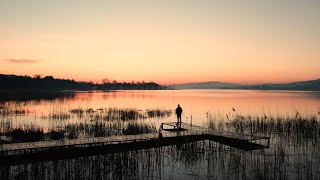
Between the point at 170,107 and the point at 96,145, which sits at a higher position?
the point at 96,145

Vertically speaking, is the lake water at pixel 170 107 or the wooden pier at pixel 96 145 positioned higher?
the wooden pier at pixel 96 145

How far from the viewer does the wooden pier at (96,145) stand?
12484 mm

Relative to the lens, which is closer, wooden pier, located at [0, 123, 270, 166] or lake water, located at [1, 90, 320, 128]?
wooden pier, located at [0, 123, 270, 166]

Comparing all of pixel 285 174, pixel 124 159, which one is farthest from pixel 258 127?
pixel 124 159

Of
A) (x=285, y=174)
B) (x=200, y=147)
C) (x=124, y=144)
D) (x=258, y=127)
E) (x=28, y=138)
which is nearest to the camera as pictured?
(x=285, y=174)

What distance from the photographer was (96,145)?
14.8 m

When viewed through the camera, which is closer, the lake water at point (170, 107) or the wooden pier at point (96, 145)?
the wooden pier at point (96, 145)

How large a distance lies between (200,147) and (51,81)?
149 m

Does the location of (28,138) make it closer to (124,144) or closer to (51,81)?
(124,144)

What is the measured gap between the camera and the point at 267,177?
38.3 feet

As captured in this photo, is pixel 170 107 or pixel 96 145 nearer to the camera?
pixel 96 145

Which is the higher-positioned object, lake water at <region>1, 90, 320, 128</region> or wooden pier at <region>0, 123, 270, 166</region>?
wooden pier at <region>0, 123, 270, 166</region>

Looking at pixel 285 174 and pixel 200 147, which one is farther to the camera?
pixel 200 147

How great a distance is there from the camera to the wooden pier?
12.5 meters
